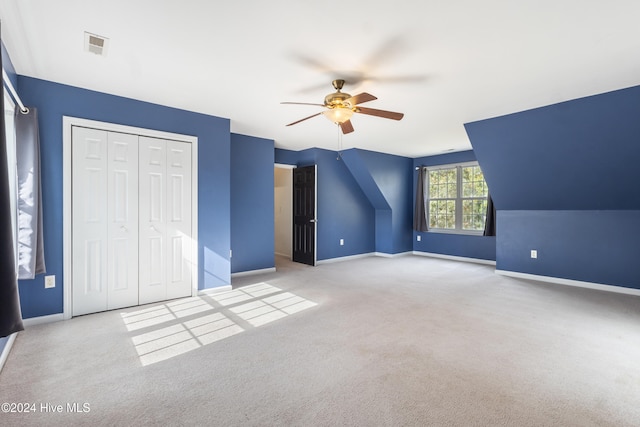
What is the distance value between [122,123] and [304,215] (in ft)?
11.7

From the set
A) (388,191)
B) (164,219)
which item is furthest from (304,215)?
(164,219)

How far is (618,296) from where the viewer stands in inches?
160

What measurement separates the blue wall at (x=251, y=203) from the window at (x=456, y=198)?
387cm

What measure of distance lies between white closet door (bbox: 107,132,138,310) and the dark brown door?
3.18 metres

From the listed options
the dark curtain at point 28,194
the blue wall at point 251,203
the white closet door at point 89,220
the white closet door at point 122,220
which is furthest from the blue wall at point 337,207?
the dark curtain at point 28,194

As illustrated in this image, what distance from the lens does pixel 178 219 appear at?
3826mm

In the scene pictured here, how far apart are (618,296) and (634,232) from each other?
3.00 ft

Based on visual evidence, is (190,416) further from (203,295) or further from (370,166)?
(370,166)

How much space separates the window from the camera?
6375 millimetres

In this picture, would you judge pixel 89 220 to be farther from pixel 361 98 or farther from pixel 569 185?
pixel 569 185

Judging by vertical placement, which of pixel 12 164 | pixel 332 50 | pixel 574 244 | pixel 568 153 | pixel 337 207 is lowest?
pixel 574 244

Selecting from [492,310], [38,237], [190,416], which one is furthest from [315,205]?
[190,416]

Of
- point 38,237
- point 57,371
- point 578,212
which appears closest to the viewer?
point 57,371

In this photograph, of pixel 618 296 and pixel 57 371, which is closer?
pixel 57 371
